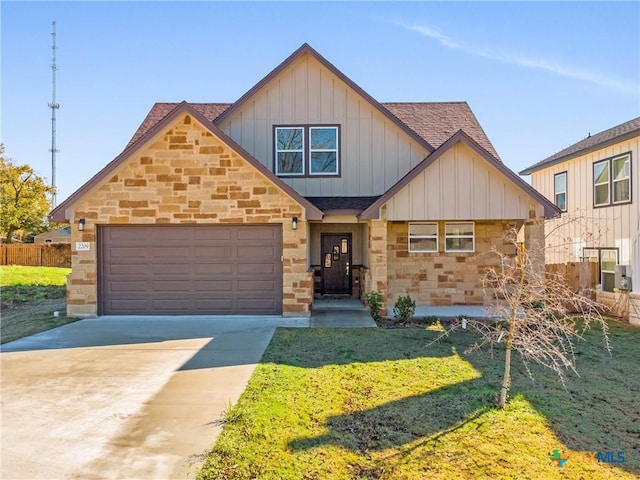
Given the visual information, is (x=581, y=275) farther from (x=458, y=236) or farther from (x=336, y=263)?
(x=336, y=263)

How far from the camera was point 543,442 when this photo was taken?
4.84m

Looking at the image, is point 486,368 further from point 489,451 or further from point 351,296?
point 351,296

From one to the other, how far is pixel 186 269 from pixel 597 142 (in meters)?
12.9

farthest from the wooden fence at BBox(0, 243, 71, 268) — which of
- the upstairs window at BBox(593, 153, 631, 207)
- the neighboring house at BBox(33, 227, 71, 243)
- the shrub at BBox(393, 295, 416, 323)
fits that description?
the upstairs window at BBox(593, 153, 631, 207)

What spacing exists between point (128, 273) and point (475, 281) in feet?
32.7

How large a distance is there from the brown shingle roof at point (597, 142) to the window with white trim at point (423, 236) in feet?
18.0

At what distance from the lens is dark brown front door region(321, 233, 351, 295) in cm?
1531

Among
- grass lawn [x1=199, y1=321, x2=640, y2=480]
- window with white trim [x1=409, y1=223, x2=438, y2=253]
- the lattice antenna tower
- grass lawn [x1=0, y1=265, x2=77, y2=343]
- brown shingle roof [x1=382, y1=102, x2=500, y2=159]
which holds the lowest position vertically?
grass lawn [x1=199, y1=321, x2=640, y2=480]

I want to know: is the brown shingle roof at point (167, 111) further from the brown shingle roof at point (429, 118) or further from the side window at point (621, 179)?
the side window at point (621, 179)

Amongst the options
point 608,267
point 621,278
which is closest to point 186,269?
point 621,278

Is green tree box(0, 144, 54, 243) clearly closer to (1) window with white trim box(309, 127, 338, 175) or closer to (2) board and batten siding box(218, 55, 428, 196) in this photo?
(2) board and batten siding box(218, 55, 428, 196)

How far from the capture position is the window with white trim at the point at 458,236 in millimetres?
13867

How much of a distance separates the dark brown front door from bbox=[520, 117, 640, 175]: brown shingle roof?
26.2 feet

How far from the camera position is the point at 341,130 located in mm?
14164
